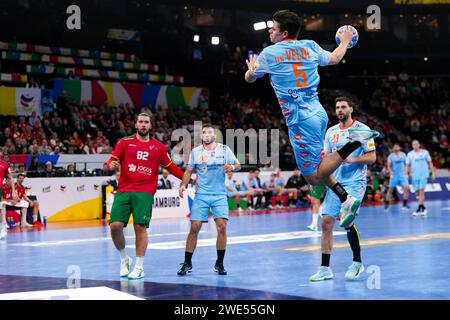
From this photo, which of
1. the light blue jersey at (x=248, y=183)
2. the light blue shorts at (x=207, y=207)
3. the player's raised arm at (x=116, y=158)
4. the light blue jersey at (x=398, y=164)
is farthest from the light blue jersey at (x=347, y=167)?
the light blue jersey at (x=248, y=183)

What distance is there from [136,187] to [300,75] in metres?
3.10

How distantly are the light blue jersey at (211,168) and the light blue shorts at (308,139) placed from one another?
2.74 m

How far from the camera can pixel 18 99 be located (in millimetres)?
27875

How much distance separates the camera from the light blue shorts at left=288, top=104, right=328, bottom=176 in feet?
24.8

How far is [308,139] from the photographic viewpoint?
299 inches

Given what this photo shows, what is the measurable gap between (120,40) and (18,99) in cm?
973

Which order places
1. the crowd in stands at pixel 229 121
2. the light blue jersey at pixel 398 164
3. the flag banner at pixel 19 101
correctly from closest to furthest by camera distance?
the light blue jersey at pixel 398 164
the crowd in stands at pixel 229 121
the flag banner at pixel 19 101

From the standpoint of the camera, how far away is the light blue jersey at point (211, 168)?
10.2 meters

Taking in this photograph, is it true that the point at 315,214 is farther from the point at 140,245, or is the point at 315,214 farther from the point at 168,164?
the point at 140,245

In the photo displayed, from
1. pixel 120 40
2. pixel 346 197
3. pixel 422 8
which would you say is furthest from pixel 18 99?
pixel 422 8

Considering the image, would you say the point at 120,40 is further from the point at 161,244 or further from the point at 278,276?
the point at 278,276

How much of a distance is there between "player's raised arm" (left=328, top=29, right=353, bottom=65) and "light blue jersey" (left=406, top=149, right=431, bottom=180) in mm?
15170

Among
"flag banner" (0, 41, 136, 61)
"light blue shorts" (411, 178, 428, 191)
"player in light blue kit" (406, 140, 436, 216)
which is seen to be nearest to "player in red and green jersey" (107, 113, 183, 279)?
"player in light blue kit" (406, 140, 436, 216)

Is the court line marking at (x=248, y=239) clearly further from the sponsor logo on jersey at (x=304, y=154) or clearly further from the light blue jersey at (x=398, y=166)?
the light blue jersey at (x=398, y=166)
